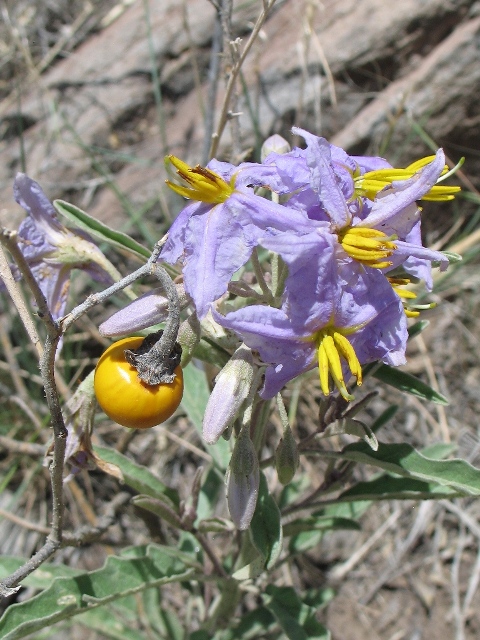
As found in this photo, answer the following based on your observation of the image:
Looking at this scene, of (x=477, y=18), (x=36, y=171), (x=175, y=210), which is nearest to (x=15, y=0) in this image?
(x=36, y=171)

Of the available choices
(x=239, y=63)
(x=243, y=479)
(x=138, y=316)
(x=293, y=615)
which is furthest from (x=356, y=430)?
(x=239, y=63)

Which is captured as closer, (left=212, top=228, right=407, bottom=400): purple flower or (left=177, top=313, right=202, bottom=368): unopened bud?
(left=212, top=228, right=407, bottom=400): purple flower

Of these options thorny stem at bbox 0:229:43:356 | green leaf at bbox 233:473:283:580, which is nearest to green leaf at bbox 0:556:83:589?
green leaf at bbox 233:473:283:580

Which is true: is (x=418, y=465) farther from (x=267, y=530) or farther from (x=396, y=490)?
(x=267, y=530)

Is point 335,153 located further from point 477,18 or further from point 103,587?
point 477,18


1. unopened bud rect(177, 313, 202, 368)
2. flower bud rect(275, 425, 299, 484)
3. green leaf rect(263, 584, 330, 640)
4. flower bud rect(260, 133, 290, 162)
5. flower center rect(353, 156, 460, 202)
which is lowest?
green leaf rect(263, 584, 330, 640)

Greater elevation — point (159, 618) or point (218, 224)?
point (218, 224)

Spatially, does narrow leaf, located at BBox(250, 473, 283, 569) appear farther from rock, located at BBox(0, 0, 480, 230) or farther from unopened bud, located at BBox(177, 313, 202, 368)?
rock, located at BBox(0, 0, 480, 230)

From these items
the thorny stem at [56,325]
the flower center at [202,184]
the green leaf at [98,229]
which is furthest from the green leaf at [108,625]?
the flower center at [202,184]
